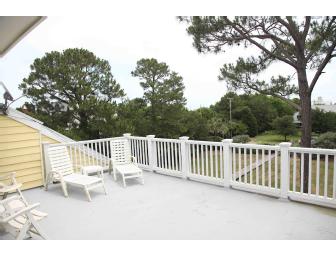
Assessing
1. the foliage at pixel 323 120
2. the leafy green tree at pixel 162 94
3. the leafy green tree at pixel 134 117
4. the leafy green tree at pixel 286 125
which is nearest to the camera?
the leafy green tree at pixel 134 117

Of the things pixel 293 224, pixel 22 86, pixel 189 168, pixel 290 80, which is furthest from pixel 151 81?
pixel 293 224

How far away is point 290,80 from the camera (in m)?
8.01

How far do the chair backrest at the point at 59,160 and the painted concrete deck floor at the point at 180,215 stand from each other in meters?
0.46

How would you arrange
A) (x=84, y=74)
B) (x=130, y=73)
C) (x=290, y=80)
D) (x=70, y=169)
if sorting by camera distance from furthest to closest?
(x=130, y=73), (x=84, y=74), (x=290, y=80), (x=70, y=169)

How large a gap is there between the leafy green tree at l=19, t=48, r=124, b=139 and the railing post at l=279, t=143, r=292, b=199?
9.84 m

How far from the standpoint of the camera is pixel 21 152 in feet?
17.2

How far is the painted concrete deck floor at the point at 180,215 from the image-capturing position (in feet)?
10.5

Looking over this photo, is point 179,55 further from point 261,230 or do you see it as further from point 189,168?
point 261,230

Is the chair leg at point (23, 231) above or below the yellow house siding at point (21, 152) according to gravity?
below

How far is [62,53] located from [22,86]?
246 centimetres

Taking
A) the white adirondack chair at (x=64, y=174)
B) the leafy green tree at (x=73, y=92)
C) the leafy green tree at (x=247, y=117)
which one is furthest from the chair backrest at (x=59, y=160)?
the leafy green tree at (x=247, y=117)

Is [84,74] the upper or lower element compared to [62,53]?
lower

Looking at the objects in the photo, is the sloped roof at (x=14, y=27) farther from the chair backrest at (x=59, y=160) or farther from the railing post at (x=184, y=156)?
the railing post at (x=184, y=156)

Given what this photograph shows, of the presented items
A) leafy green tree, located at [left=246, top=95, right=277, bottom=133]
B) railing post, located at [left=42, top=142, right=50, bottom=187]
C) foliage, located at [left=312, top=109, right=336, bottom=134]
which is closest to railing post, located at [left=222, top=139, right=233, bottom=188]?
railing post, located at [left=42, top=142, right=50, bottom=187]
